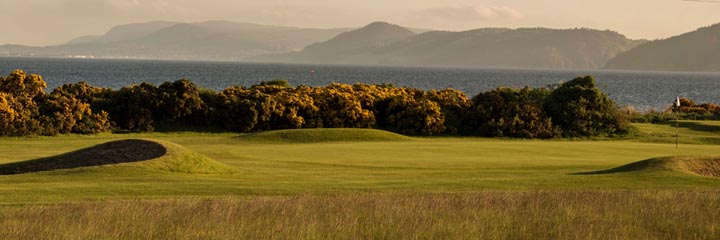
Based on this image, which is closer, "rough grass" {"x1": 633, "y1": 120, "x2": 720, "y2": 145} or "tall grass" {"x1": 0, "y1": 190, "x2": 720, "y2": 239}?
"tall grass" {"x1": 0, "y1": 190, "x2": 720, "y2": 239}

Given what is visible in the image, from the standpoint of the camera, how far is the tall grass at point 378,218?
12.9 meters

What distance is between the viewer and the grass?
43.5ft

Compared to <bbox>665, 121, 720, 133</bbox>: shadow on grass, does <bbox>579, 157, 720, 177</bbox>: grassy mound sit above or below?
above

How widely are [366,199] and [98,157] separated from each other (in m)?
10.0

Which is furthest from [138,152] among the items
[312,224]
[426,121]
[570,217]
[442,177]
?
[426,121]

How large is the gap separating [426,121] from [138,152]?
21.0 meters

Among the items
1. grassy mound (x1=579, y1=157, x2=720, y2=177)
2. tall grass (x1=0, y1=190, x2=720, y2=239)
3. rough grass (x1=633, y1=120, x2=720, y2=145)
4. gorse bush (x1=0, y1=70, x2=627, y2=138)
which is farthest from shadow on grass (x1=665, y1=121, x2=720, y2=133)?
tall grass (x1=0, y1=190, x2=720, y2=239)

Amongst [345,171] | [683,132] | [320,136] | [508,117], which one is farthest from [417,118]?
[345,171]

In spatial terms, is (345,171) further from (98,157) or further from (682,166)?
(682,166)

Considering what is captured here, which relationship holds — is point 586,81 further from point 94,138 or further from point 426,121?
point 94,138

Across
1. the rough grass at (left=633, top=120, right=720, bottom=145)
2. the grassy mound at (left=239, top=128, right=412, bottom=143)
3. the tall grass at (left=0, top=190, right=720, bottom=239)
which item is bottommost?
the rough grass at (left=633, top=120, right=720, bottom=145)

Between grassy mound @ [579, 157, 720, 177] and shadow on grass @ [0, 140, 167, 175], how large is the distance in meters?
11.6

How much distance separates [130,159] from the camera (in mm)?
23047

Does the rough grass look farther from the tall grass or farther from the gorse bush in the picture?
the tall grass
